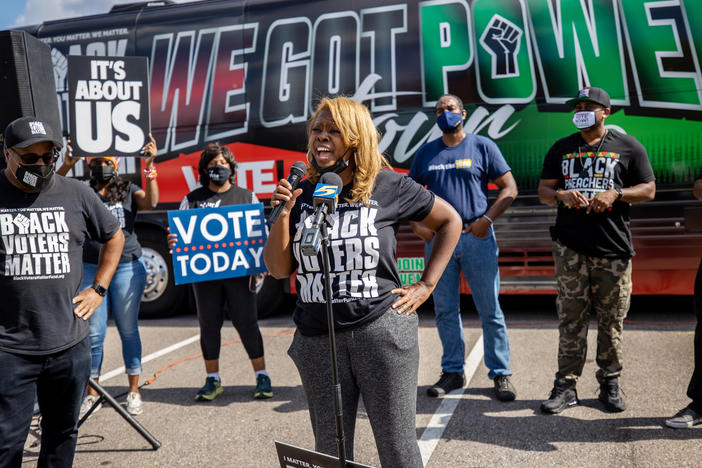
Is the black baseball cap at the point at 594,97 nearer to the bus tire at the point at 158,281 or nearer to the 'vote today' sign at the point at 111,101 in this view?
the 'vote today' sign at the point at 111,101

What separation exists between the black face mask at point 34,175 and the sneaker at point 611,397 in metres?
3.52

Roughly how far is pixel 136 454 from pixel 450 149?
2940 millimetres

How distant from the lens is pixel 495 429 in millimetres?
3807

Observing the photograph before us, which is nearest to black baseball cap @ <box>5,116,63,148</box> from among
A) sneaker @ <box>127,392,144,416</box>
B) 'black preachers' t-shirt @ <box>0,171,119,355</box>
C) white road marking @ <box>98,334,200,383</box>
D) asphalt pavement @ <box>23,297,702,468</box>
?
'black preachers' t-shirt @ <box>0,171,119,355</box>

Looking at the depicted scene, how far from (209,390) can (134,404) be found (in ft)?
1.79

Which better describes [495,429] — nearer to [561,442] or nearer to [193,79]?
[561,442]

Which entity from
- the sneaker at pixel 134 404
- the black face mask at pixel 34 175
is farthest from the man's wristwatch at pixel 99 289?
the sneaker at pixel 134 404

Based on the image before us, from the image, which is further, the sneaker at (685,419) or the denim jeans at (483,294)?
the denim jeans at (483,294)

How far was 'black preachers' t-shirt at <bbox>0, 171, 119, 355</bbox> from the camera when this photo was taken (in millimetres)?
2645

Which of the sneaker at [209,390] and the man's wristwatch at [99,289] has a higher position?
the man's wristwatch at [99,289]

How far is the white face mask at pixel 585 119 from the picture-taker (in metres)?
3.83

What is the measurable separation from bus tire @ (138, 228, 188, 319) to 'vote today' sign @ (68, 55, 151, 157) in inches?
118

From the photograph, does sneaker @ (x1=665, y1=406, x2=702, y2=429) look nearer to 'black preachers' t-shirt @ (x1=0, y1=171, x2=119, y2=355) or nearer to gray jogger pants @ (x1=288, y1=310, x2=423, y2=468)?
gray jogger pants @ (x1=288, y1=310, x2=423, y2=468)

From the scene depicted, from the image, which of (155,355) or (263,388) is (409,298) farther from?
(155,355)
